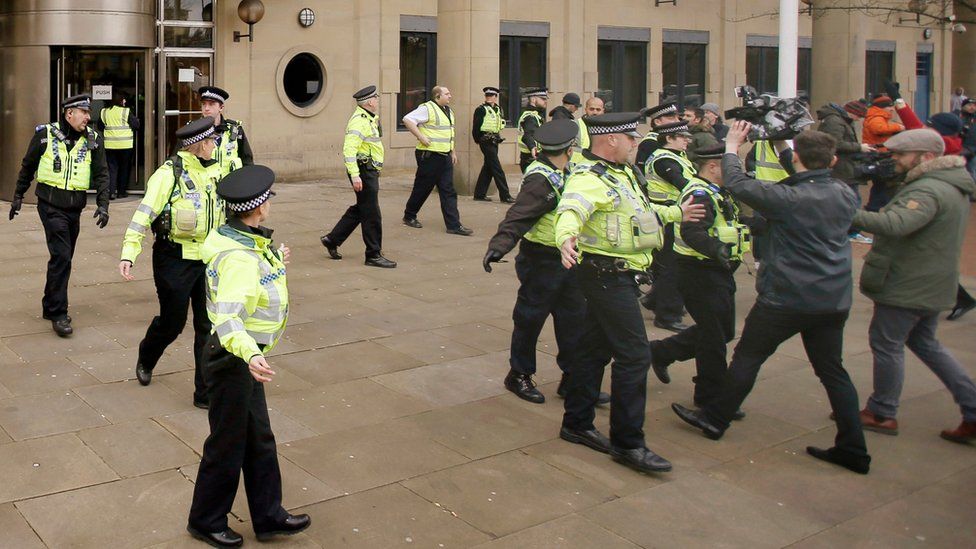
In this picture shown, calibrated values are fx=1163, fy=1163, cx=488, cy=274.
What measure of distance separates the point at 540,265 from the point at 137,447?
105 inches

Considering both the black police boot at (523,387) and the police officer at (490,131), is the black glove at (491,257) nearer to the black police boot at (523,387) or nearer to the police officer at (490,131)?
the black police boot at (523,387)

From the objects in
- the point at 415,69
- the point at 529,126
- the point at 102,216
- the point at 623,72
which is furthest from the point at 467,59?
the point at 102,216

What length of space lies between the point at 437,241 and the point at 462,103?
4.73 meters

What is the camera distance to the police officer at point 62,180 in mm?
9336

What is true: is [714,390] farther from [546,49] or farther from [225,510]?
[546,49]

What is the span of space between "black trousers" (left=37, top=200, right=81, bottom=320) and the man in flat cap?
20.1 ft

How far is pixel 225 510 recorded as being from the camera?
5.27m

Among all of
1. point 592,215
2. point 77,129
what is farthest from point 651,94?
point 592,215

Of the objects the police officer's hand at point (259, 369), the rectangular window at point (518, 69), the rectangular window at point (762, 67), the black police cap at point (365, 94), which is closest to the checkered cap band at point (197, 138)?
the police officer's hand at point (259, 369)

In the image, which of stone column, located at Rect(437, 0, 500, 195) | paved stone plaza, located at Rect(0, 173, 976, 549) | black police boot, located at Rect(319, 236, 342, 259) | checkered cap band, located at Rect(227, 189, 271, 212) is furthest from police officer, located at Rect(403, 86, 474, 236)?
checkered cap band, located at Rect(227, 189, 271, 212)

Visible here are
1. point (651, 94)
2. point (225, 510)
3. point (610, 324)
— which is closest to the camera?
point (225, 510)

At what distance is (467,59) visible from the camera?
59.6ft

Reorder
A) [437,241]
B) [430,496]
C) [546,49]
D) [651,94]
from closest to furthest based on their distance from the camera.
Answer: [430,496] < [437,241] < [546,49] < [651,94]

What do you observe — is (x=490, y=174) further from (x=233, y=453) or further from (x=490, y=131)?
(x=233, y=453)
